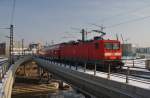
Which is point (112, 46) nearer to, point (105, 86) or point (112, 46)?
point (112, 46)

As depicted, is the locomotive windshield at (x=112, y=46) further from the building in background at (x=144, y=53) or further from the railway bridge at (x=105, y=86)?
the building in background at (x=144, y=53)

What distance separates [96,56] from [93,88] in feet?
35.9

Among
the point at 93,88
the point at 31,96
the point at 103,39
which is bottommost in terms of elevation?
the point at 31,96

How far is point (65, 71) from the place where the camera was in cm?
3034

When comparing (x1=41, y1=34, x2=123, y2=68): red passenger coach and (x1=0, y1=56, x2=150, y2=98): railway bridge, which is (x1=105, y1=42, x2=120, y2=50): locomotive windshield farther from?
(x1=0, y1=56, x2=150, y2=98): railway bridge

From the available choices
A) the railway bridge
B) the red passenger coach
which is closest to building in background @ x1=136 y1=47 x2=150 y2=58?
the red passenger coach

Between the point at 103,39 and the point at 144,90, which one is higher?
the point at 103,39

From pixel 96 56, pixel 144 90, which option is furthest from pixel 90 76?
pixel 96 56

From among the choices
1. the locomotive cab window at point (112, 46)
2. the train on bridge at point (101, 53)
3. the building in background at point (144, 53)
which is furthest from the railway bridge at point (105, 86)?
the building in background at point (144, 53)

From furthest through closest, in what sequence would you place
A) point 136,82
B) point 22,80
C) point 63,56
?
point 22,80 → point 63,56 → point 136,82

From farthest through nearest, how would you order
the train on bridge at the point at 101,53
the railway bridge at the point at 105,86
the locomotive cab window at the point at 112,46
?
1. the locomotive cab window at the point at 112,46
2. the train on bridge at the point at 101,53
3. the railway bridge at the point at 105,86

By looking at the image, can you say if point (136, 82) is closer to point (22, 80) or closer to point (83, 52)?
point (83, 52)

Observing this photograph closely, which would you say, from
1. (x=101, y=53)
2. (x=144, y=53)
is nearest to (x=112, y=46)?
(x=101, y=53)

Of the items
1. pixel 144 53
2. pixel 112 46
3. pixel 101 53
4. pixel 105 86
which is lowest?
pixel 105 86
